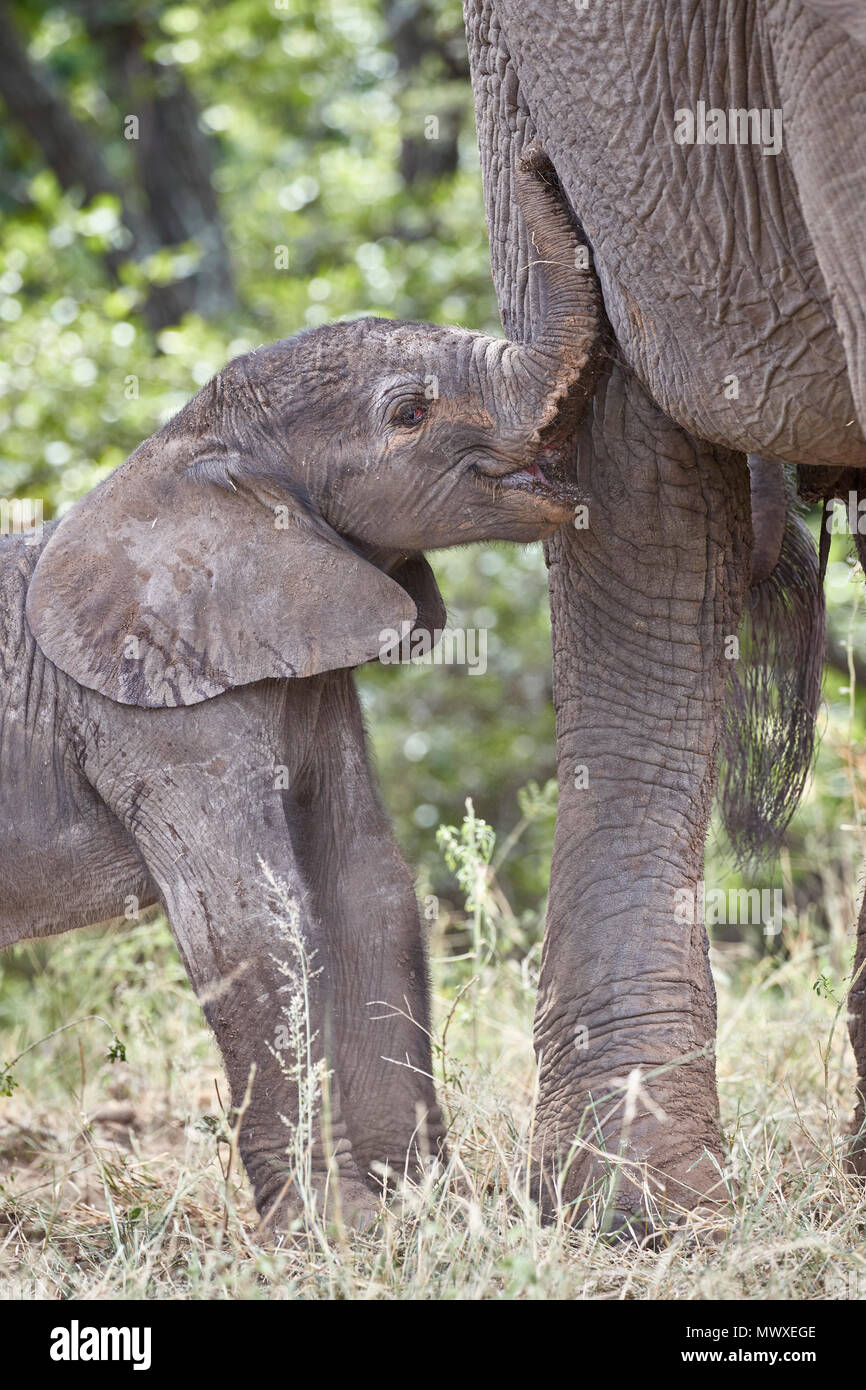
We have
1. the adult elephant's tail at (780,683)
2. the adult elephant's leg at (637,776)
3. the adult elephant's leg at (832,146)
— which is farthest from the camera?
the adult elephant's tail at (780,683)

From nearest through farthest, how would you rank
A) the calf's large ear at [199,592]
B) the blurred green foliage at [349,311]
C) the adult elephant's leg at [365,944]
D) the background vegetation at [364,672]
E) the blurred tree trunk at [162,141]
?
the calf's large ear at [199,592], the adult elephant's leg at [365,944], the background vegetation at [364,672], the blurred green foliage at [349,311], the blurred tree trunk at [162,141]

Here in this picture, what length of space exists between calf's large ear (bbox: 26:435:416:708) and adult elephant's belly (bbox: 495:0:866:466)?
2.31ft

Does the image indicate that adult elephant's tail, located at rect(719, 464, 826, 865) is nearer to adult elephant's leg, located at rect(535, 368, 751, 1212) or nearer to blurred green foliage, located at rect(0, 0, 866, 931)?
blurred green foliage, located at rect(0, 0, 866, 931)

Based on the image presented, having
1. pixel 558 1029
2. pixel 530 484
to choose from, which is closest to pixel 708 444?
pixel 530 484

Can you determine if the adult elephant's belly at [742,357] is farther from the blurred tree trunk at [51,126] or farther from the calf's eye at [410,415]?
the blurred tree trunk at [51,126]

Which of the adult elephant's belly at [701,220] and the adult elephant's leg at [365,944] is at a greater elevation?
the adult elephant's belly at [701,220]

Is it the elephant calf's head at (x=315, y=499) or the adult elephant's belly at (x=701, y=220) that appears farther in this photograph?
the elephant calf's head at (x=315, y=499)

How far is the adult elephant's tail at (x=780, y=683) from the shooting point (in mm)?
4125

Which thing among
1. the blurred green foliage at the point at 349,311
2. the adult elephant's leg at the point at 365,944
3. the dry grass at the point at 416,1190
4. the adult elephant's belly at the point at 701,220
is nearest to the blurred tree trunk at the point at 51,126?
the blurred green foliage at the point at 349,311

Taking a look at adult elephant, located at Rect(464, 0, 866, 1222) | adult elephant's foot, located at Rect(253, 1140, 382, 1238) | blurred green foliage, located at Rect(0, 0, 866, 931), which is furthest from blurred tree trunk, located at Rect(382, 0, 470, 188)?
adult elephant's foot, located at Rect(253, 1140, 382, 1238)

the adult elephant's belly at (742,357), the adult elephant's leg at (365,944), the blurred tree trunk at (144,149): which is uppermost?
the blurred tree trunk at (144,149)

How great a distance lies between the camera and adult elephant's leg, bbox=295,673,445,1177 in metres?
3.60

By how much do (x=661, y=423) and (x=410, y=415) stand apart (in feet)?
1.64

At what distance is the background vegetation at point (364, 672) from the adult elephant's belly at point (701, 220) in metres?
0.83
